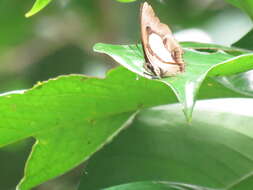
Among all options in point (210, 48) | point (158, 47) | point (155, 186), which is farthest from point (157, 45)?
point (155, 186)

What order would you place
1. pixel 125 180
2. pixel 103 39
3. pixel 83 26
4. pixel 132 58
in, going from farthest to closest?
pixel 83 26 → pixel 103 39 → pixel 125 180 → pixel 132 58

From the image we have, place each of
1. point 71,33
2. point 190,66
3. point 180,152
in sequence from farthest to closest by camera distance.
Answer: point 71,33 < point 180,152 < point 190,66

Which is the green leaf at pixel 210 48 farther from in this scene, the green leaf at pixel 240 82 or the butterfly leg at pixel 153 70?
the butterfly leg at pixel 153 70

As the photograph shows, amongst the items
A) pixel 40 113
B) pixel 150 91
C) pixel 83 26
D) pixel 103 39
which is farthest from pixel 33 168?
pixel 83 26

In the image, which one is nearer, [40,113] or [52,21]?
[40,113]

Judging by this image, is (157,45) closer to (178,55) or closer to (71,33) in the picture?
(178,55)

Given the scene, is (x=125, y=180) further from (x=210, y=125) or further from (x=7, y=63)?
(x=7, y=63)
